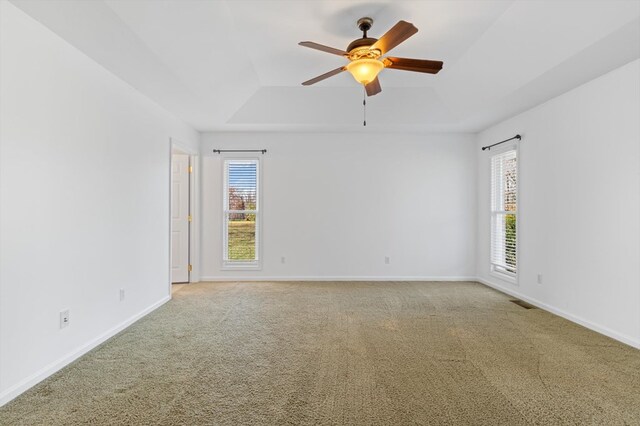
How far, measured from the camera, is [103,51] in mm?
2867

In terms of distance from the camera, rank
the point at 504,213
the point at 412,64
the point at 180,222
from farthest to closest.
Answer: the point at 180,222
the point at 504,213
the point at 412,64

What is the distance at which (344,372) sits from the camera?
2.52 m

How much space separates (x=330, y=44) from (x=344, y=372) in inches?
124

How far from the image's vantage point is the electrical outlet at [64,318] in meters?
2.60

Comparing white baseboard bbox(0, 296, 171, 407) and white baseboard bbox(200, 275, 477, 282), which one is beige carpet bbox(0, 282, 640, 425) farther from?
white baseboard bbox(200, 275, 477, 282)

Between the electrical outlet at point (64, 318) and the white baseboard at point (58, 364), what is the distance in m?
0.25

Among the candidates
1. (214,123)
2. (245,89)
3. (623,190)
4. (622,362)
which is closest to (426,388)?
(622,362)

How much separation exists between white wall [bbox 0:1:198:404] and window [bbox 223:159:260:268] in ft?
6.52

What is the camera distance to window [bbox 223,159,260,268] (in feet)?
19.3

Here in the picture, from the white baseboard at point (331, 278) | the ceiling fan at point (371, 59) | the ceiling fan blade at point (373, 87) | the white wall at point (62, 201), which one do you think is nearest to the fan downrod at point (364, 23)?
the ceiling fan at point (371, 59)

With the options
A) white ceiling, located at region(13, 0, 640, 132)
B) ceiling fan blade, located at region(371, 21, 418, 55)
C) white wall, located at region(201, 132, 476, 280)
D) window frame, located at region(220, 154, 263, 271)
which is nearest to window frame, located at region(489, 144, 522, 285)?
white wall, located at region(201, 132, 476, 280)

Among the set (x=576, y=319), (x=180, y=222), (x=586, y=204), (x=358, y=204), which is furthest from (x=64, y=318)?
(x=586, y=204)

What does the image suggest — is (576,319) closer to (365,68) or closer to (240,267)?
(365,68)

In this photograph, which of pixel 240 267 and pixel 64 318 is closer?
pixel 64 318
